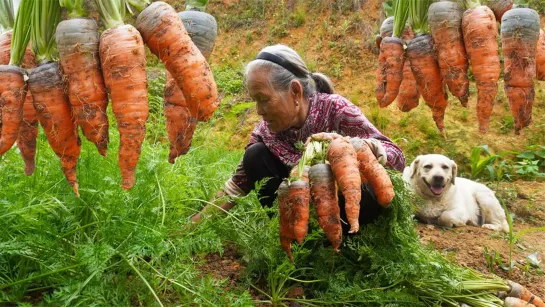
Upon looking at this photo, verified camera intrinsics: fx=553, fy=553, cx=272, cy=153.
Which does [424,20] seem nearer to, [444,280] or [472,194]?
[444,280]

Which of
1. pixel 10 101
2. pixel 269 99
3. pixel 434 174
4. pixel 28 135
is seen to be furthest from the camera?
pixel 434 174

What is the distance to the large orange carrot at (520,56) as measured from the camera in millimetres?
1764

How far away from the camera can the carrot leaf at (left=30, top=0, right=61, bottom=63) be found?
152 cm

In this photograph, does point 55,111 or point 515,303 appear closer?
point 55,111

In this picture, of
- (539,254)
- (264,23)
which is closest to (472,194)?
(539,254)

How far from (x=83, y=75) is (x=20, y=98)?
23 cm

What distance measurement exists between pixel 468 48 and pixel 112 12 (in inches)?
45.0

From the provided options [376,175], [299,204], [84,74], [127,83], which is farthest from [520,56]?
[84,74]

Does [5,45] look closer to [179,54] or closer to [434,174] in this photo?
[179,54]

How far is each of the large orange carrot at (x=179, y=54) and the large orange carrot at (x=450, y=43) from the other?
736mm

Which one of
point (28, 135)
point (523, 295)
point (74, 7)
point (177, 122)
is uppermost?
point (74, 7)

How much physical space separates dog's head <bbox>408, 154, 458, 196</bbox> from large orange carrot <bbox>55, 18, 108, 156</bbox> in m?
3.78

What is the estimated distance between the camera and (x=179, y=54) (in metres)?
1.63

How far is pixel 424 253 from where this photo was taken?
8.54ft
